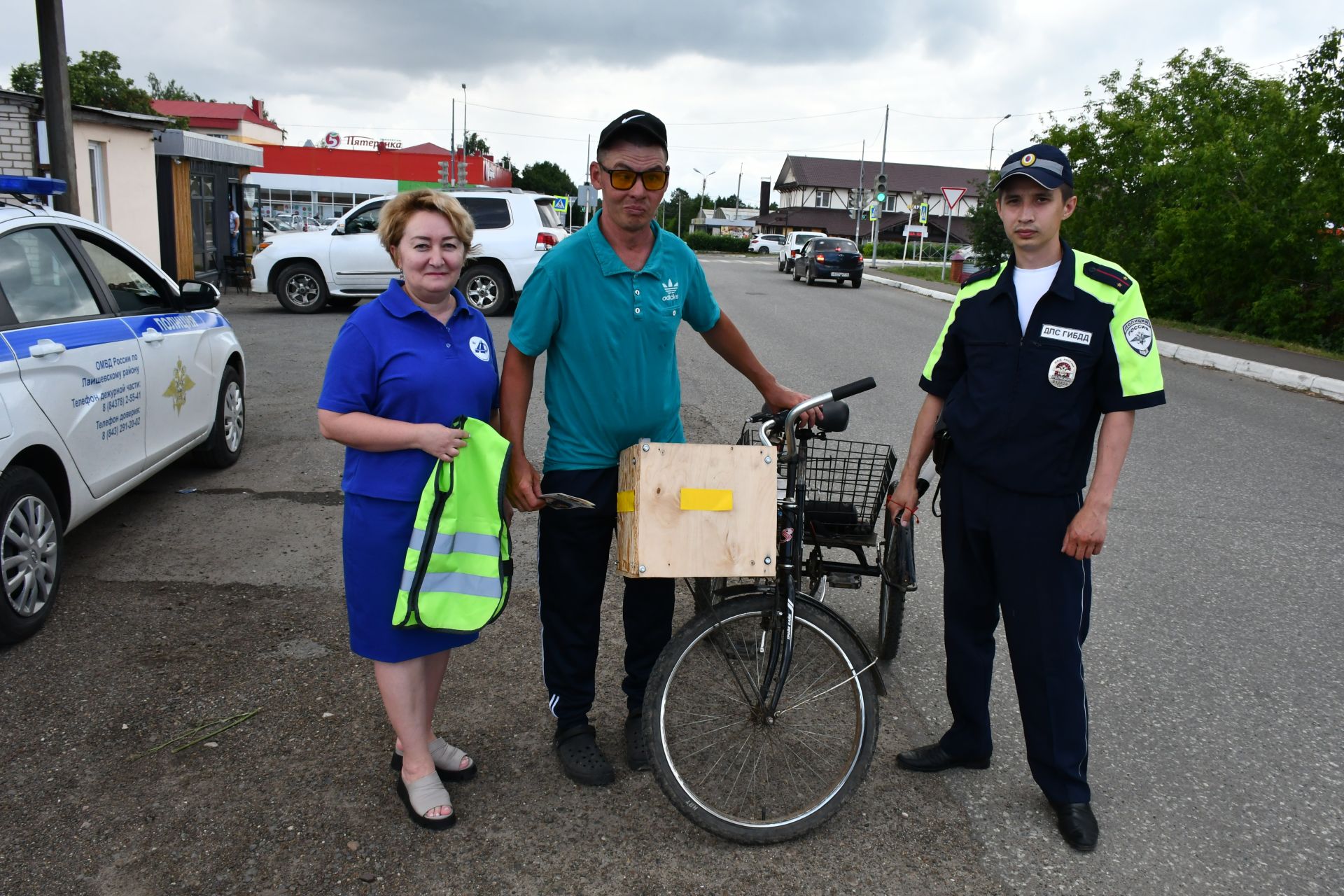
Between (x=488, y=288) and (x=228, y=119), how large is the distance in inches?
3265

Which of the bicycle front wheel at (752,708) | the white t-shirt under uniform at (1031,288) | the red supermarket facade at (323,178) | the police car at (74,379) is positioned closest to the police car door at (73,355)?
the police car at (74,379)

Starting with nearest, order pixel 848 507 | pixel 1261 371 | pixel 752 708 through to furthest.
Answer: pixel 752 708 → pixel 848 507 → pixel 1261 371

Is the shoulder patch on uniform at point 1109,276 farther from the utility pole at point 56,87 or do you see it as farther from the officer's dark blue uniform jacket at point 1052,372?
the utility pole at point 56,87

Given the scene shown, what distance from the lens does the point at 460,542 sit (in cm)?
278

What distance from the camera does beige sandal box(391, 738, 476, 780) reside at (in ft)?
10.4

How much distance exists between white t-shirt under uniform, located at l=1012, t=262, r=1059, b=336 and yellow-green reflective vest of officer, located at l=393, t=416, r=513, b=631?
5.08 feet

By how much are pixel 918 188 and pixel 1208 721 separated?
91.8 m

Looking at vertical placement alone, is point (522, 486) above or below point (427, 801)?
above

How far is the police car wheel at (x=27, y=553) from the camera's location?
396 centimetres

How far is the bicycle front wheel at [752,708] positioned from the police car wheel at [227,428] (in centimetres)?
464

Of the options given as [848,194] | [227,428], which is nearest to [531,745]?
[227,428]

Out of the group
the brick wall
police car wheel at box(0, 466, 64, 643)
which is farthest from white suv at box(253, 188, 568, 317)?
police car wheel at box(0, 466, 64, 643)

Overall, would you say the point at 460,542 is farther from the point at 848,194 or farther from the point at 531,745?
the point at 848,194

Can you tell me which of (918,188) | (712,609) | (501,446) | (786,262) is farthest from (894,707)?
(918,188)
